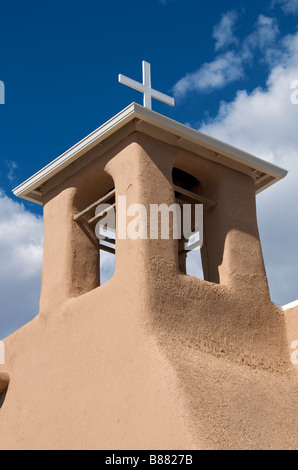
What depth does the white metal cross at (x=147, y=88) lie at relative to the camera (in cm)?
896

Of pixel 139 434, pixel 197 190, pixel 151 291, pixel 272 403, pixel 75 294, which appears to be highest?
pixel 197 190

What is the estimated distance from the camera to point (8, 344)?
9.64m

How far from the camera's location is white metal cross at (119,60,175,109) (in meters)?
8.96

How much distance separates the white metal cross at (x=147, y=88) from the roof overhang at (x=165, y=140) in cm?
37

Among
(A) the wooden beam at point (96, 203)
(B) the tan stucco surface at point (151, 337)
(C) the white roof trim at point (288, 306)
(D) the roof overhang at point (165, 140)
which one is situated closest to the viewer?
(B) the tan stucco surface at point (151, 337)

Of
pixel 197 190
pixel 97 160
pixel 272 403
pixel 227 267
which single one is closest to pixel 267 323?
pixel 227 267

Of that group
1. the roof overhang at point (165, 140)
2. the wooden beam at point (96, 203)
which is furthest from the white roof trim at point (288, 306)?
the wooden beam at point (96, 203)

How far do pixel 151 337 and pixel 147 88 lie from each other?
3553 mm

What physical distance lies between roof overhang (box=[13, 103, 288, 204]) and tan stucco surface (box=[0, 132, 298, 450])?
14 cm

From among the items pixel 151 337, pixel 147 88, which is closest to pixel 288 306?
pixel 151 337

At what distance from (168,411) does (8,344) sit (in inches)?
146

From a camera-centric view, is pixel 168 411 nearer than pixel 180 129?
Yes

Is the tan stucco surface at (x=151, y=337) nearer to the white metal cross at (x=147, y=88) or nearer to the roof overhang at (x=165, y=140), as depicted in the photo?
the roof overhang at (x=165, y=140)
